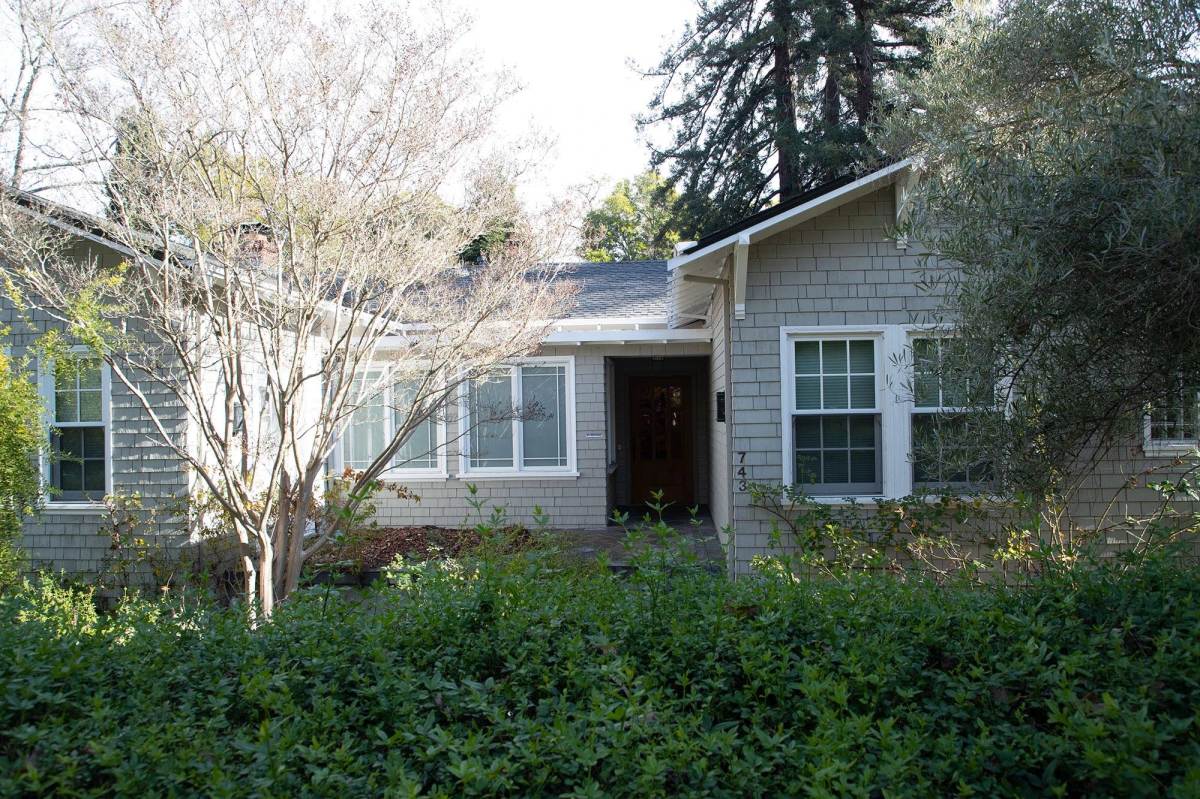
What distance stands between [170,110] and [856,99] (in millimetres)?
16485

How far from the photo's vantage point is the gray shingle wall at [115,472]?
26.6 feet

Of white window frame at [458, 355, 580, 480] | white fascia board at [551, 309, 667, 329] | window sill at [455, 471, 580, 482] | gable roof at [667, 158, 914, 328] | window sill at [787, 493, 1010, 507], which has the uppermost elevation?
gable roof at [667, 158, 914, 328]

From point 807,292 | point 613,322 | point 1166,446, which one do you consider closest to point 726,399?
point 807,292

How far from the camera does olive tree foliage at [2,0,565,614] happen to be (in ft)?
19.0

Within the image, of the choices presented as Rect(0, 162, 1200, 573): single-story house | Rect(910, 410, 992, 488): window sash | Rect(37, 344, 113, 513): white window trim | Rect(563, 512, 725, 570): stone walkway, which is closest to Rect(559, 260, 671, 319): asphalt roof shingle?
Rect(0, 162, 1200, 573): single-story house

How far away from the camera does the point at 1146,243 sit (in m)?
3.53

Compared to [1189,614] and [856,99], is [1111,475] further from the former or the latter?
[856,99]

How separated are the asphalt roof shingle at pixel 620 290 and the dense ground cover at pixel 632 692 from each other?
615 centimetres

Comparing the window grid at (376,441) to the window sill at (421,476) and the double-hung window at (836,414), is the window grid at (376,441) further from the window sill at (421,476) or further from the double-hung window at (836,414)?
the double-hung window at (836,414)

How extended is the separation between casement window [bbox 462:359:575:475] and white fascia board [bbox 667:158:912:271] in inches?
147

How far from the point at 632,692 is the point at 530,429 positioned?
8.32 m

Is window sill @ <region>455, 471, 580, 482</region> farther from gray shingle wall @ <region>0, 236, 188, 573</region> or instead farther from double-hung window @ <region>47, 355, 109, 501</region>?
double-hung window @ <region>47, 355, 109, 501</region>

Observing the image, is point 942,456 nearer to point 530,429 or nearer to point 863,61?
point 530,429

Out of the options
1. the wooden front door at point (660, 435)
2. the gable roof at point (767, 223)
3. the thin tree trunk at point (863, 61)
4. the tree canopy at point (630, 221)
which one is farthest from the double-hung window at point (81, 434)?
the tree canopy at point (630, 221)
